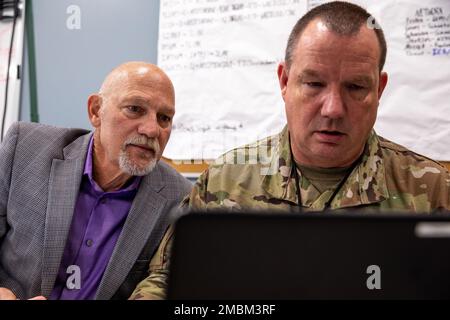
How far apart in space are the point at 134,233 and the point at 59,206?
0.21 meters

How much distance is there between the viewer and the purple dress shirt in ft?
3.60

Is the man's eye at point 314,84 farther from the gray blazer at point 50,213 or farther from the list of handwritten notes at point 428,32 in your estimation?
the list of handwritten notes at point 428,32

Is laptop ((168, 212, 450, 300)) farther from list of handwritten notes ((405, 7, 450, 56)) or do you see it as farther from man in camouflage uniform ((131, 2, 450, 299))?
list of handwritten notes ((405, 7, 450, 56))

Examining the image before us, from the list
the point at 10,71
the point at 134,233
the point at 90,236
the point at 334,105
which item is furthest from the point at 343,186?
the point at 10,71

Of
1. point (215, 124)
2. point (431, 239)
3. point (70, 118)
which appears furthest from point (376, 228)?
point (70, 118)

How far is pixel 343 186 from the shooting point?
100 cm

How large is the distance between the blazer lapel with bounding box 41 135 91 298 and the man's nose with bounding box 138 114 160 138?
181 mm

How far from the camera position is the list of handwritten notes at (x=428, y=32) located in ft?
4.55

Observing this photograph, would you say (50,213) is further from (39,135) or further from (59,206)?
(39,135)

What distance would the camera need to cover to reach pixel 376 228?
0.30 m

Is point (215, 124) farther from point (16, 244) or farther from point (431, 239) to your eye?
point (431, 239)

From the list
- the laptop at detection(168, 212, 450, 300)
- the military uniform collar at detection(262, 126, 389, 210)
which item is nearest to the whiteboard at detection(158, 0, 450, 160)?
the military uniform collar at detection(262, 126, 389, 210)

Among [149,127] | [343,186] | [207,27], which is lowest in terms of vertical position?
[343,186]

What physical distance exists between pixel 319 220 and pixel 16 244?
1.05 meters
